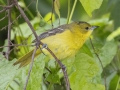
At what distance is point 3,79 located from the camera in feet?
4.37

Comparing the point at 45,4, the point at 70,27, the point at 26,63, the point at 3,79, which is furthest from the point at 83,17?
the point at 3,79

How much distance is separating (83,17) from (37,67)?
1.75m

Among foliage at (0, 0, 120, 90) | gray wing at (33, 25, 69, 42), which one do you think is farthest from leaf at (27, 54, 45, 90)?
gray wing at (33, 25, 69, 42)

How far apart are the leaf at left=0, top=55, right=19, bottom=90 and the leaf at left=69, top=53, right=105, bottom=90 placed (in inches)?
9.3

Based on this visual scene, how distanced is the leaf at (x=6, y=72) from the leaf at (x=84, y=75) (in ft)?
0.78

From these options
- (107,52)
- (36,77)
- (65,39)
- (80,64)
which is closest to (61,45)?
(65,39)

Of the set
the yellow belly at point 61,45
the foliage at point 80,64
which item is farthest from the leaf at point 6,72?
the yellow belly at point 61,45

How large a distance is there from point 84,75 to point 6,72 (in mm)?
319

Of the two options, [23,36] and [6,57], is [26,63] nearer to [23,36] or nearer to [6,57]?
[6,57]

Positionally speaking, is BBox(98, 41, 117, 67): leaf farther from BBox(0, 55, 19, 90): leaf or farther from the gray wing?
BBox(0, 55, 19, 90): leaf

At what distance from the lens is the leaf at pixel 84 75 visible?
148 centimetres

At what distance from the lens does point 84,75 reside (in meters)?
1.49

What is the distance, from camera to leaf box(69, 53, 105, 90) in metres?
1.48

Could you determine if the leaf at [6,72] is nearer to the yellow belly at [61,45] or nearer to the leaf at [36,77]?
the leaf at [36,77]
